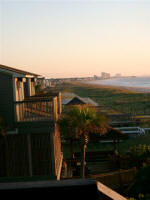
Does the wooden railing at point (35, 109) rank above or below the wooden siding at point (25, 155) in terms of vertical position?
above

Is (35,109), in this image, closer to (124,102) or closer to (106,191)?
(106,191)

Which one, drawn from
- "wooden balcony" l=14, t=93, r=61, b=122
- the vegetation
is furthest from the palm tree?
the vegetation

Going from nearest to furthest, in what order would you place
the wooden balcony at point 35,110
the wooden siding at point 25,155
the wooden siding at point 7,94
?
the wooden balcony at point 35,110 < the wooden siding at point 7,94 < the wooden siding at point 25,155

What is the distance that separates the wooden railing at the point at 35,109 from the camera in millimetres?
12023

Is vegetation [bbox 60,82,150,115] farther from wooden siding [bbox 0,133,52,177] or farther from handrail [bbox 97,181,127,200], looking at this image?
handrail [bbox 97,181,127,200]

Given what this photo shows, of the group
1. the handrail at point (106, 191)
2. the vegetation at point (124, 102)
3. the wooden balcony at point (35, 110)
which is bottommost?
the vegetation at point (124, 102)

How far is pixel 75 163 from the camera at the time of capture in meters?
16.7

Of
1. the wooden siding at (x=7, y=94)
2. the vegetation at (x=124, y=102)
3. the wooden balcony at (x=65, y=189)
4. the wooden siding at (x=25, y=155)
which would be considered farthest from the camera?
the vegetation at (x=124, y=102)

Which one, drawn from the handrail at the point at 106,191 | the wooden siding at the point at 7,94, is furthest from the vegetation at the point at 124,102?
the handrail at the point at 106,191

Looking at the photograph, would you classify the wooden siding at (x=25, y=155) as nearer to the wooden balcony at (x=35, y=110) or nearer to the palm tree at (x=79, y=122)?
the wooden balcony at (x=35, y=110)

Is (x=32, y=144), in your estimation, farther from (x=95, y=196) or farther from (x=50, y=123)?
(x=95, y=196)

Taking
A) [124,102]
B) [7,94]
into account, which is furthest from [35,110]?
[124,102]

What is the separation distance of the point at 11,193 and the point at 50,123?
10474 millimetres

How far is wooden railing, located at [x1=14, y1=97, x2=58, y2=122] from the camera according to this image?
12023 millimetres
